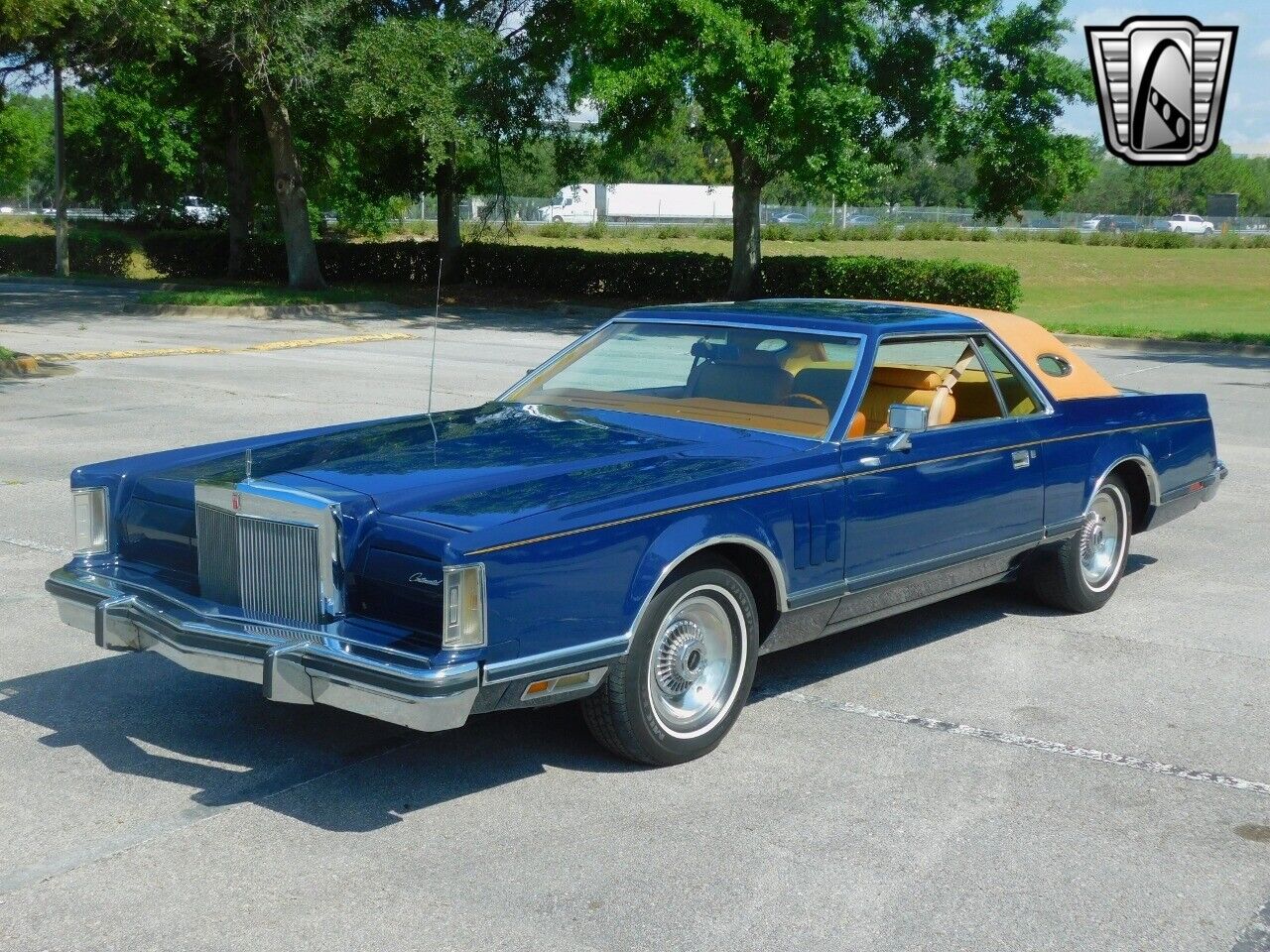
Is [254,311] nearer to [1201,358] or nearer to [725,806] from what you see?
[1201,358]

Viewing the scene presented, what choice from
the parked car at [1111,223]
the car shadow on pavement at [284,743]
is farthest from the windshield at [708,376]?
the parked car at [1111,223]

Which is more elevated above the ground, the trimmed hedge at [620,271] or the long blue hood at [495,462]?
the trimmed hedge at [620,271]

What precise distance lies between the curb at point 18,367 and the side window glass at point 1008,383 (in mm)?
13659

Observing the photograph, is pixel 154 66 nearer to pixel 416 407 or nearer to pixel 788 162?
pixel 788 162

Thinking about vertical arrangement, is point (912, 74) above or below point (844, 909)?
above

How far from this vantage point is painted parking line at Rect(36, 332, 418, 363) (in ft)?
62.1

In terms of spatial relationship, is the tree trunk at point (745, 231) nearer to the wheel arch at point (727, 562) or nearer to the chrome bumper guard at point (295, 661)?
the wheel arch at point (727, 562)

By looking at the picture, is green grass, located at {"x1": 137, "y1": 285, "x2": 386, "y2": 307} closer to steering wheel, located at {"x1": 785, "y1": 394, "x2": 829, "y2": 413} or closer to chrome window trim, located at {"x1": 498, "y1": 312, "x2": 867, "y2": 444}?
chrome window trim, located at {"x1": 498, "y1": 312, "x2": 867, "y2": 444}

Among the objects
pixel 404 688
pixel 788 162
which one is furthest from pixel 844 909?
pixel 788 162

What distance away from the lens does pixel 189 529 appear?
501 centimetres

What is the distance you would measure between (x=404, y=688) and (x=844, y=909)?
1387 mm

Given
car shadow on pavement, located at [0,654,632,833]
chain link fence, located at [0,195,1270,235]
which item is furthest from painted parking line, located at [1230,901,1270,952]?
chain link fence, located at [0,195,1270,235]

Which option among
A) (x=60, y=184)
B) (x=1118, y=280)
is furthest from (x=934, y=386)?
(x=1118, y=280)

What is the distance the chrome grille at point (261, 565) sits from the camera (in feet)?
14.9
